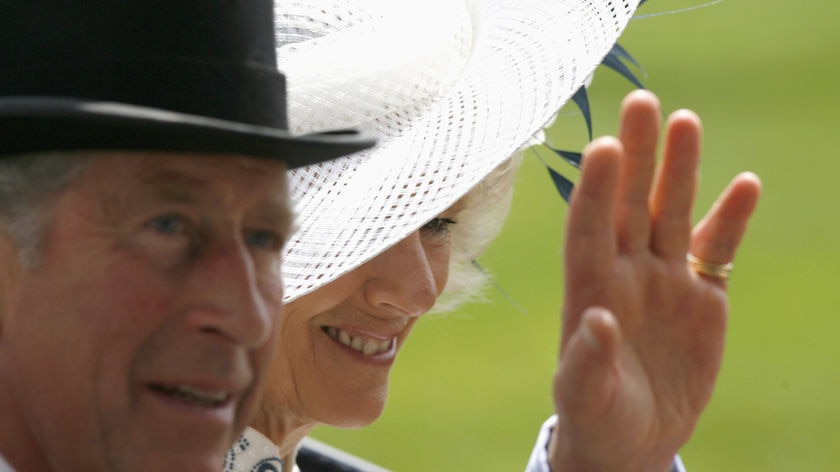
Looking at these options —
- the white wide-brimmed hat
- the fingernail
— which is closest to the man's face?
the fingernail

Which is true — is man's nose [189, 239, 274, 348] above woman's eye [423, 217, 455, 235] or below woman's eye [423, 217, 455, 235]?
above

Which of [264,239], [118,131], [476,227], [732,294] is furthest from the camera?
[732,294]

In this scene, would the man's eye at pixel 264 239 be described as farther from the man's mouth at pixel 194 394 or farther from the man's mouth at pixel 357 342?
the man's mouth at pixel 357 342

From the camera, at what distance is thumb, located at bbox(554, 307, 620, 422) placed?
1686mm

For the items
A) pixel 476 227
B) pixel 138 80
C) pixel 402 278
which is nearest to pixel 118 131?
pixel 138 80

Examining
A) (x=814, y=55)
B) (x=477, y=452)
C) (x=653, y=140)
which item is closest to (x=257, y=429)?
(x=653, y=140)

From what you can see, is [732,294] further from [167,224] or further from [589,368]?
→ [167,224]

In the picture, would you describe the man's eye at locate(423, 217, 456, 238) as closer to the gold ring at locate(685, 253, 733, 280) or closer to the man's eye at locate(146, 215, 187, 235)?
the gold ring at locate(685, 253, 733, 280)

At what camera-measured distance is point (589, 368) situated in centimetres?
172

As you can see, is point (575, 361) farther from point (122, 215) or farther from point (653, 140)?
point (122, 215)

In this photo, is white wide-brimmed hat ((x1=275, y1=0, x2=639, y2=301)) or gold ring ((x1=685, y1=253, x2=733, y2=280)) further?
white wide-brimmed hat ((x1=275, y1=0, x2=639, y2=301))

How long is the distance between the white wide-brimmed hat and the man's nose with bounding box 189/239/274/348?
83 cm

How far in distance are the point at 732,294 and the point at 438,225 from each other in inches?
224

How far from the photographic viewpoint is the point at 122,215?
61.4 inches
